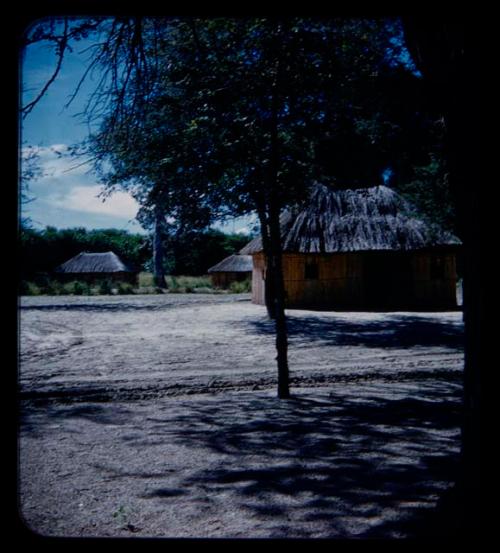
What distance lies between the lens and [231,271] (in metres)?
36.5

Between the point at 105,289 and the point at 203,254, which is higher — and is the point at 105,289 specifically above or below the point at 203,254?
below

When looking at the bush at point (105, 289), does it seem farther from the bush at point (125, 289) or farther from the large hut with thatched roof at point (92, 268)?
the large hut with thatched roof at point (92, 268)

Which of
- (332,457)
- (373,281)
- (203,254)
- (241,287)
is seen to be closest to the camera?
(332,457)

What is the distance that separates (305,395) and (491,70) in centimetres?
548

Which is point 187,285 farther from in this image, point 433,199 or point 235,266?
point 433,199

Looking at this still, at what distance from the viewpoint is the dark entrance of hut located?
19.9 meters

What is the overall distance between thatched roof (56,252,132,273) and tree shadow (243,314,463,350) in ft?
87.9

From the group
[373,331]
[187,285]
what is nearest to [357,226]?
[373,331]

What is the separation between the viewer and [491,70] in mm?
1730

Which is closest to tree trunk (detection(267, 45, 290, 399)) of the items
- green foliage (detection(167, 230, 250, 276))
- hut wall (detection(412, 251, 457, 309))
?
hut wall (detection(412, 251, 457, 309))

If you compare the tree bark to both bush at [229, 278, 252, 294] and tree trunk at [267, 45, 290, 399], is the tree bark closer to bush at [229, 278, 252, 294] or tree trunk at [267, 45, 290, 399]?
tree trunk at [267, 45, 290, 399]

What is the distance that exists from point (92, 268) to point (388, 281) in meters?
28.0

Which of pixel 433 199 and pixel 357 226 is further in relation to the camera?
pixel 357 226

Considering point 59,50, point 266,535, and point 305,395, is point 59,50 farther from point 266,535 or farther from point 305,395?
point 305,395
